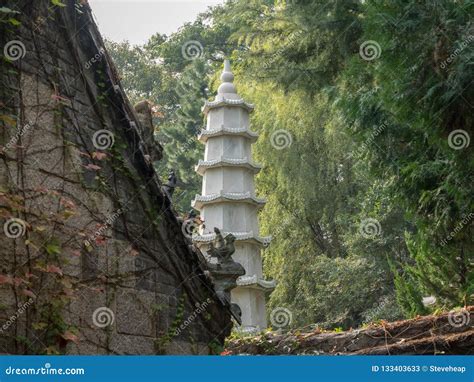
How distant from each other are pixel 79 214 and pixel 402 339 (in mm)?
4872

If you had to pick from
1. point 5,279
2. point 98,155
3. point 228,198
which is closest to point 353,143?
point 228,198

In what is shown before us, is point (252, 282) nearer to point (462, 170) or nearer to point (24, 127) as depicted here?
point (462, 170)

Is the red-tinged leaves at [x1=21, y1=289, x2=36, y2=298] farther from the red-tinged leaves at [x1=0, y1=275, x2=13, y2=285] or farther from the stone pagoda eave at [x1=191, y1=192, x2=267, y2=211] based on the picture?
the stone pagoda eave at [x1=191, y1=192, x2=267, y2=211]

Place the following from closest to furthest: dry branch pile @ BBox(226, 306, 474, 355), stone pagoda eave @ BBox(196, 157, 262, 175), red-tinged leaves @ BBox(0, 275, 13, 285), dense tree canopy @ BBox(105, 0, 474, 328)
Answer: red-tinged leaves @ BBox(0, 275, 13, 285) < dense tree canopy @ BBox(105, 0, 474, 328) < dry branch pile @ BBox(226, 306, 474, 355) < stone pagoda eave @ BBox(196, 157, 262, 175)

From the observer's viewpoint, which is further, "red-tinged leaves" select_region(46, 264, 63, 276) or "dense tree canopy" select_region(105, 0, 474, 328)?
"dense tree canopy" select_region(105, 0, 474, 328)

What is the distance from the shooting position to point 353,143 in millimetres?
20172

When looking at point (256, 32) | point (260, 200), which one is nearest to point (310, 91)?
point (256, 32)

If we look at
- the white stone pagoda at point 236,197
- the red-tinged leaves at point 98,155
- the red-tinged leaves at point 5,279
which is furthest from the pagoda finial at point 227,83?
the red-tinged leaves at point 5,279

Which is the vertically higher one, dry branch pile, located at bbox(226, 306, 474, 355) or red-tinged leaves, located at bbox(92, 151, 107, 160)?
red-tinged leaves, located at bbox(92, 151, 107, 160)

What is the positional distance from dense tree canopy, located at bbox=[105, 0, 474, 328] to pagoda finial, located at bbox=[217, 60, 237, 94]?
47 cm

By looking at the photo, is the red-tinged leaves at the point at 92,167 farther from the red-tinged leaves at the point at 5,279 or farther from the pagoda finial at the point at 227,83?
the pagoda finial at the point at 227,83

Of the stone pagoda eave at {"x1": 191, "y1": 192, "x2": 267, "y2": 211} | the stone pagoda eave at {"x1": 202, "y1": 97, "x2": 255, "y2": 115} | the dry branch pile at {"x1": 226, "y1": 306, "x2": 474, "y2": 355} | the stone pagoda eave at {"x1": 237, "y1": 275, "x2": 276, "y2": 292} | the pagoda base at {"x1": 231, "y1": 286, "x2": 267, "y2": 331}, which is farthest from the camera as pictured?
the stone pagoda eave at {"x1": 202, "y1": 97, "x2": 255, "y2": 115}

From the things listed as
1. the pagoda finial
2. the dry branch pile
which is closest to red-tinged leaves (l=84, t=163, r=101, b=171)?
the dry branch pile

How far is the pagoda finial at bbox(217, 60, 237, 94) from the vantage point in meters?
19.5
